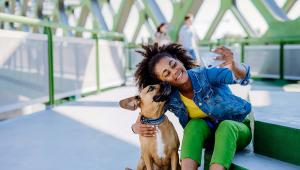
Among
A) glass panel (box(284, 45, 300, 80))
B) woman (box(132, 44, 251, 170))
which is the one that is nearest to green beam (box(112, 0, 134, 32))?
glass panel (box(284, 45, 300, 80))

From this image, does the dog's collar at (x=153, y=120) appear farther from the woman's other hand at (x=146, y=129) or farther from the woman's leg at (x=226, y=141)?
the woman's leg at (x=226, y=141)

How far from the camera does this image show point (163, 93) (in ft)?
5.37

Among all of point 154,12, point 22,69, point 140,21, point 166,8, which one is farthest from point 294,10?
point 22,69

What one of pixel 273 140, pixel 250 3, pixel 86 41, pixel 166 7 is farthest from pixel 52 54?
pixel 166 7

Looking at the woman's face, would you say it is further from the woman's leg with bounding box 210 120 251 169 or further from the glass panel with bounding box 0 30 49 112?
the glass panel with bounding box 0 30 49 112

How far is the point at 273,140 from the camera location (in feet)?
5.68

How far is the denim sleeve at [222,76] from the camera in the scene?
1634 mm

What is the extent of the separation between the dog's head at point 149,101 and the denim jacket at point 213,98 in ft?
0.25

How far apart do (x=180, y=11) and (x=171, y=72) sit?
26.6ft

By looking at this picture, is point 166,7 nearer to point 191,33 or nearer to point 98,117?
point 191,33

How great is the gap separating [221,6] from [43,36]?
17.7 feet

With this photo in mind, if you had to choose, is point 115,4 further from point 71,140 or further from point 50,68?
point 71,140

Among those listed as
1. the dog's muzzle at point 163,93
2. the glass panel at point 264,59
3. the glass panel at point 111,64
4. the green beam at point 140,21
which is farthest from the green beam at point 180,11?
the dog's muzzle at point 163,93

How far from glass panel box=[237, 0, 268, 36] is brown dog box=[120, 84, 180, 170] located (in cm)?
654
